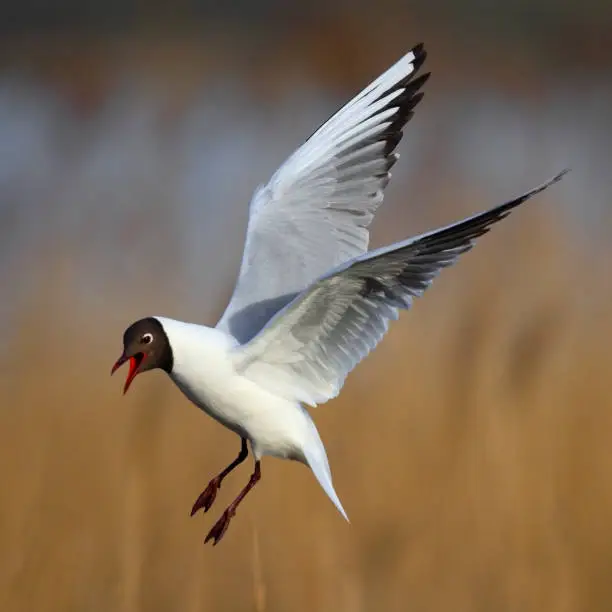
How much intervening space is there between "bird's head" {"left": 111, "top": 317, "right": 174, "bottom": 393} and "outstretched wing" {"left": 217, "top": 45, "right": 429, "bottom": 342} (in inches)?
12.4

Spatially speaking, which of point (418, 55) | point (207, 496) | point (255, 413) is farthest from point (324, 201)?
point (207, 496)

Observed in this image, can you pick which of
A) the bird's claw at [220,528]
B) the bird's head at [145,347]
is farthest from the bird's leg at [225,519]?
the bird's head at [145,347]

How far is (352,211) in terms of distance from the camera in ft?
8.69

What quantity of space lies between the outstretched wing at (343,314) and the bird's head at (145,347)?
14 centimetres

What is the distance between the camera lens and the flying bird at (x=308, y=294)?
2.16 metres

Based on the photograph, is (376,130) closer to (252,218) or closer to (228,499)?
(252,218)

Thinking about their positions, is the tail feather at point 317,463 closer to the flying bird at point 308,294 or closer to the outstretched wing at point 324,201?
the flying bird at point 308,294

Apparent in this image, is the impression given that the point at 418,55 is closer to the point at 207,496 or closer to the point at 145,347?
the point at 145,347

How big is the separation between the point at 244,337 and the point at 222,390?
0.85 ft

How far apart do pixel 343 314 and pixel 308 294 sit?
176mm

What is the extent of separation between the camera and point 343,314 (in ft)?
7.51

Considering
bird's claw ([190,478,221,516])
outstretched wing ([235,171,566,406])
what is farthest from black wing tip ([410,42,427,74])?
bird's claw ([190,478,221,516])

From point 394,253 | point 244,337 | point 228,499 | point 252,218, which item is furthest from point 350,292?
point 228,499

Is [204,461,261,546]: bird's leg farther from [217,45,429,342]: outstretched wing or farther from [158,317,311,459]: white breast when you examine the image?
[217,45,429,342]: outstretched wing
